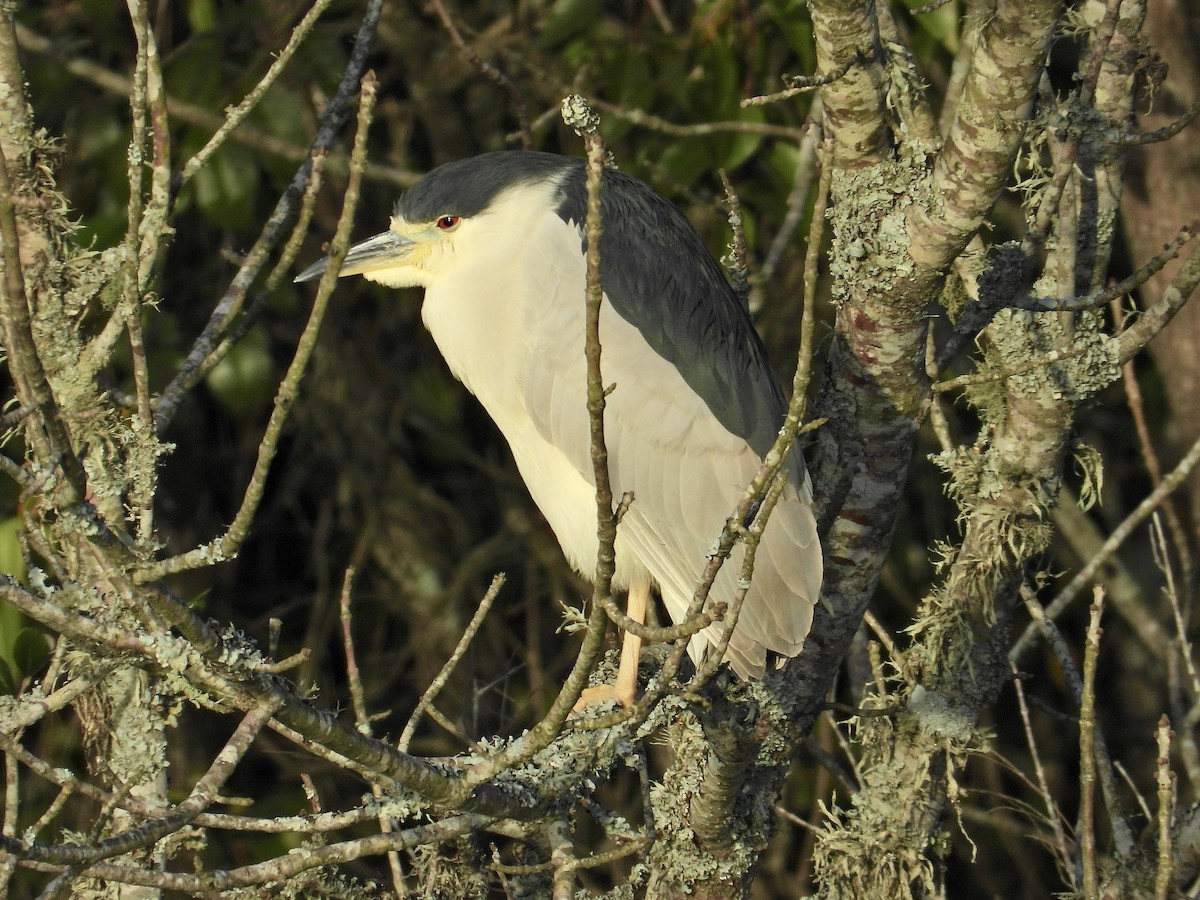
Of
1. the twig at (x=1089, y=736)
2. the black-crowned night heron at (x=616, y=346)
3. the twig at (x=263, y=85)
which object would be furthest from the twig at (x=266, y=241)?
the twig at (x=1089, y=736)

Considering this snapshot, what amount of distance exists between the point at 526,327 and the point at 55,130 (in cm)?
179

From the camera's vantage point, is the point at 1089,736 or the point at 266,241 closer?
the point at 1089,736

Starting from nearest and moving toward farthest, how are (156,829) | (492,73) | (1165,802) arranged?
(156,829) → (1165,802) → (492,73)

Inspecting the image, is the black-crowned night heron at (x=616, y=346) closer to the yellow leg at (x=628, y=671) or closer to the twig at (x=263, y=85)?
the yellow leg at (x=628, y=671)

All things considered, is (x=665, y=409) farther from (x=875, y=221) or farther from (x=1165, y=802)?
(x=1165, y=802)

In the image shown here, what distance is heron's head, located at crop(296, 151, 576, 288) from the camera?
89.6 inches

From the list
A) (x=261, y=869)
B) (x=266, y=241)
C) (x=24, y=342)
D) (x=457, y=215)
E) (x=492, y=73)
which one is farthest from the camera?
(x=492, y=73)

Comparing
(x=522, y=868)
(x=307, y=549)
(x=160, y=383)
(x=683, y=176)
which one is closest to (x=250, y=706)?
(x=522, y=868)

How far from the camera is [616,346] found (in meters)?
2.20

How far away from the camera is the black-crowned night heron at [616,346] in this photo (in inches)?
84.4

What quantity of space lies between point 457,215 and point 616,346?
1.24 feet

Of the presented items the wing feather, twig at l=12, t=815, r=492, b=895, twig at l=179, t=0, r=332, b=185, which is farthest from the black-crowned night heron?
twig at l=12, t=815, r=492, b=895

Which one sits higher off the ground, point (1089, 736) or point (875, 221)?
point (875, 221)

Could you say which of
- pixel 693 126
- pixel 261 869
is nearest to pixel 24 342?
pixel 261 869
